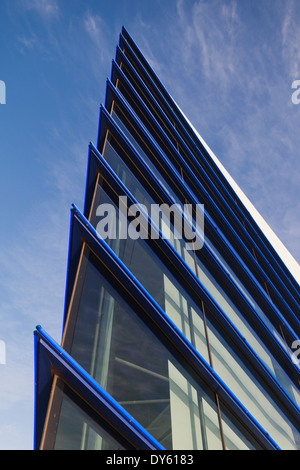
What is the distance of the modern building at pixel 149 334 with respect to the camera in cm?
402

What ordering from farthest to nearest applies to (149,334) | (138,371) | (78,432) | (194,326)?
1. (194,326)
2. (149,334)
3. (138,371)
4. (78,432)

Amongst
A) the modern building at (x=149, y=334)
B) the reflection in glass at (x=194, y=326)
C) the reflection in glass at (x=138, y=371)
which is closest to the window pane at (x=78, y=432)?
the modern building at (x=149, y=334)

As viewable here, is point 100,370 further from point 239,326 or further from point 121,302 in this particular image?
point 239,326

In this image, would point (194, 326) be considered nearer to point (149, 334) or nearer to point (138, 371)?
point (149, 334)

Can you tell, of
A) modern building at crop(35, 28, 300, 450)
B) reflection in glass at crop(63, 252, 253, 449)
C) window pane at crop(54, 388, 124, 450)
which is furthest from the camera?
reflection in glass at crop(63, 252, 253, 449)

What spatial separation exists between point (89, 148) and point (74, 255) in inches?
99.3

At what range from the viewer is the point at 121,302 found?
5512mm

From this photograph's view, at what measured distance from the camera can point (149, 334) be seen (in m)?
5.62

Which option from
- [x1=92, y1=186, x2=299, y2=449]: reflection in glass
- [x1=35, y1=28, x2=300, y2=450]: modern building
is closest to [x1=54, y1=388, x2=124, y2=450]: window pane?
[x1=35, y1=28, x2=300, y2=450]: modern building

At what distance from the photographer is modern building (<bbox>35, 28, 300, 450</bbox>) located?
4.02 meters

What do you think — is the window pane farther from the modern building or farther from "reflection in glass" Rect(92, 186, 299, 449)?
"reflection in glass" Rect(92, 186, 299, 449)

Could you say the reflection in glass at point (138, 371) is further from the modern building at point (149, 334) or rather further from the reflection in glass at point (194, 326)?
the reflection in glass at point (194, 326)

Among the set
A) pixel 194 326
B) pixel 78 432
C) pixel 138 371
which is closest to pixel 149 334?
pixel 138 371

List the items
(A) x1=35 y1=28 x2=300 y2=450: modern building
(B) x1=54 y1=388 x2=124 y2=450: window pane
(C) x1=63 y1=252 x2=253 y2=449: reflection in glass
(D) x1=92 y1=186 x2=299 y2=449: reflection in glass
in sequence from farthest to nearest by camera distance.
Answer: (D) x1=92 y1=186 x2=299 y2=449: reflection in glass
(C) x1=63 y1=252 x2=253 y2=449: reflection in glass
(A) x1=35 y1=28 x2=300 y2=450: modern building
(B) x1=54 y1=388 x2=124 y2=450: window pane
